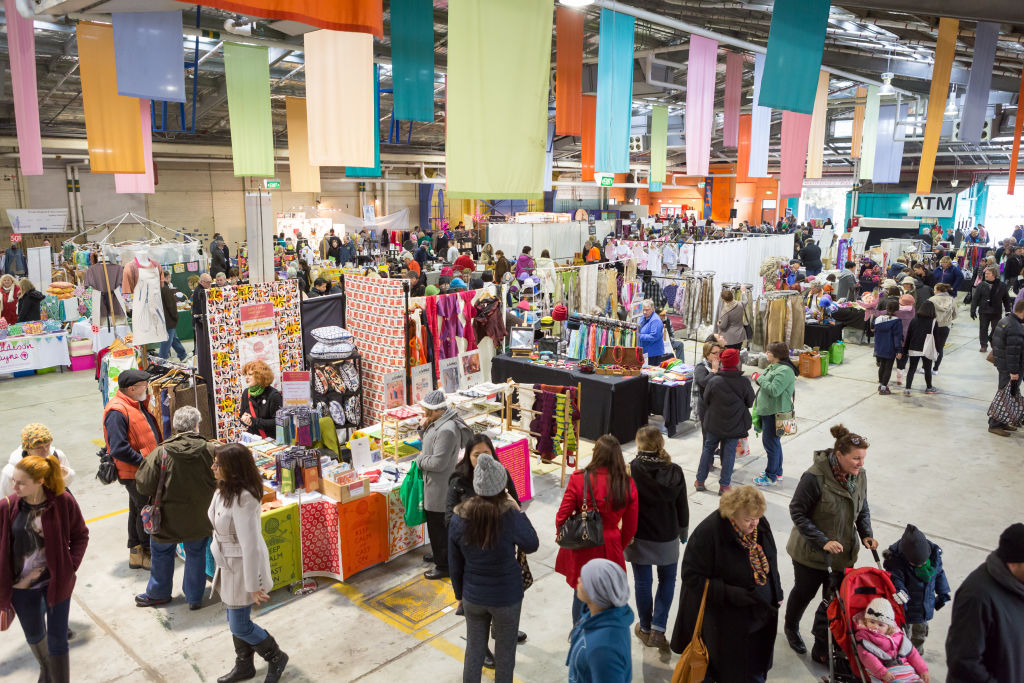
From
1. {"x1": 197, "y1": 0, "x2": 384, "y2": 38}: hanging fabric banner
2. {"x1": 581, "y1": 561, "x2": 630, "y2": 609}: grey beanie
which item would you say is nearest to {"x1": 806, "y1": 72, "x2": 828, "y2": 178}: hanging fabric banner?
{"x1": 197, "y1": 0, "x2": 384, "y2": 38}: hanging fabric banner

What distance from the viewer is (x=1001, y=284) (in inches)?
434

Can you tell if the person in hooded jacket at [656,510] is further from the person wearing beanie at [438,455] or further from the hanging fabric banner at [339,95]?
the hanging fabric banner at [339,95]

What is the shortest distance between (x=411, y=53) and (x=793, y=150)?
5.25 m

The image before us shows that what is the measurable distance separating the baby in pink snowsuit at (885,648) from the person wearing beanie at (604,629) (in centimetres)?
143

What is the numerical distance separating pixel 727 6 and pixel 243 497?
9597mm

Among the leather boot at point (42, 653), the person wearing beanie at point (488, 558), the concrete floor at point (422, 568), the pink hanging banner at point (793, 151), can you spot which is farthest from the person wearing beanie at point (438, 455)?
the pink hanging banner at point (793, 151)

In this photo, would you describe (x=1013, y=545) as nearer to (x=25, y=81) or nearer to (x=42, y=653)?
(x=42, y=653)

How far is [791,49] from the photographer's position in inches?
252

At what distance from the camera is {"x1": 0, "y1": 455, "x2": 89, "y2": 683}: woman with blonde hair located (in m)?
3.31

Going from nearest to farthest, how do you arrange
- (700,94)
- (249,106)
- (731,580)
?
(731,580) → (700,94) → (249,106)

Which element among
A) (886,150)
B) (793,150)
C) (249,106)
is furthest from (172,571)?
(886,150)

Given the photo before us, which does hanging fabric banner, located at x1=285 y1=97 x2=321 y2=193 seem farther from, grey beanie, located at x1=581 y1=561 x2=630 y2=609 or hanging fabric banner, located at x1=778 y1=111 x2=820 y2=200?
grey beanie, located at x1=581 y1=561 x2=630 y2=609

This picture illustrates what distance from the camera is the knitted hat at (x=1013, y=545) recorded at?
2.60 meters

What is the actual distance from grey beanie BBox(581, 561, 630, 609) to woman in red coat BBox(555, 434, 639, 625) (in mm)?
1001
